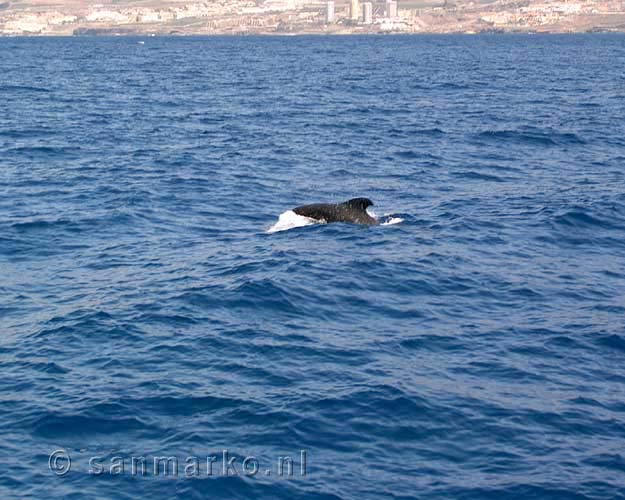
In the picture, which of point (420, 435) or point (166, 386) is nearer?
point (420, 435)

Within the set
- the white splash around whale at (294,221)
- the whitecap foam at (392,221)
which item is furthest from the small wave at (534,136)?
the white splash around whale at (294,221)

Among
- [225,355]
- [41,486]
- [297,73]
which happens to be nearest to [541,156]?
[225,355]

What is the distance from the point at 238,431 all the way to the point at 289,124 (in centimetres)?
3924

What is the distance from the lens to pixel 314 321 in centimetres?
2061

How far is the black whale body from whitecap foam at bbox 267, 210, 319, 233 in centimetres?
16

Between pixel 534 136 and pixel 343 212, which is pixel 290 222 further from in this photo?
pixel 534 136

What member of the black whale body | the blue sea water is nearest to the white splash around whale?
the black whale body

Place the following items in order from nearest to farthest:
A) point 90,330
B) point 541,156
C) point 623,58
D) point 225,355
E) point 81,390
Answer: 1. point 81,390
2. point 225,355
3. point 90,330
4. point 541,156
5. point 623,58

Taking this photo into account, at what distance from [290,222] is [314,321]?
858 cm

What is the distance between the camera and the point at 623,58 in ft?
431

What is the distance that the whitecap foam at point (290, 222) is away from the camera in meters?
28.5

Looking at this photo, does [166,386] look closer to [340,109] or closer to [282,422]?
[282,422]

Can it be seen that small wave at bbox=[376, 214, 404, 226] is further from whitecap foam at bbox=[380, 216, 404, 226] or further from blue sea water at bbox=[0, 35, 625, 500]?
blue sea water at bbox=[0, 35, 625, 500]

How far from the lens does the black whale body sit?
28.6m
